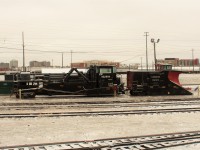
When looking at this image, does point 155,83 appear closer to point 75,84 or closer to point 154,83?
point 154,83

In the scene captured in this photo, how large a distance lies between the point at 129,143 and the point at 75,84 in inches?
812

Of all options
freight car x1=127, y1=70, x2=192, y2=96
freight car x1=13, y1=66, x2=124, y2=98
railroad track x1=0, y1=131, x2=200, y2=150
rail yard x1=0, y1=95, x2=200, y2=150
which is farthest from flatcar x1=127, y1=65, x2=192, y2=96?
railroad track x1=0, y1=131, x2=200, y2=150

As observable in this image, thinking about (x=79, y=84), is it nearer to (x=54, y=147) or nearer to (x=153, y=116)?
(x=153, y=116)

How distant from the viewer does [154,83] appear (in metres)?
33.2

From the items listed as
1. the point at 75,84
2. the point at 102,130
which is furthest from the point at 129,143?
the point at 75,84

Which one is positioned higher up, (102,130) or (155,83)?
(155,83)

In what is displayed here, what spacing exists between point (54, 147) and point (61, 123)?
5.19m

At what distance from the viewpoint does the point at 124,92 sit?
34281 mm

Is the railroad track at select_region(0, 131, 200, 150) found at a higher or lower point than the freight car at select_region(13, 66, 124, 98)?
lower

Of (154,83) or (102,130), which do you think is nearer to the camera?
(102,130)

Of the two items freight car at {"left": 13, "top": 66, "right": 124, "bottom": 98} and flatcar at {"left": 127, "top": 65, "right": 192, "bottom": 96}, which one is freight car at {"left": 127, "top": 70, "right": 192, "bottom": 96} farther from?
freight car at {"left": 13, "top": 66, "right": 124, "bottom": 98}

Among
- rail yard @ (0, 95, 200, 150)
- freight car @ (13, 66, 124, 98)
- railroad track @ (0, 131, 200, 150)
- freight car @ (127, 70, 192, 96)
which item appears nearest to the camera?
railroad track @ (0, 131, 200, 150)

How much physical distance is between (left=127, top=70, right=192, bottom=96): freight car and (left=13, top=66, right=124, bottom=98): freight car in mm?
1658

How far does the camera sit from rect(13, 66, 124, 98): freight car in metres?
30.7
